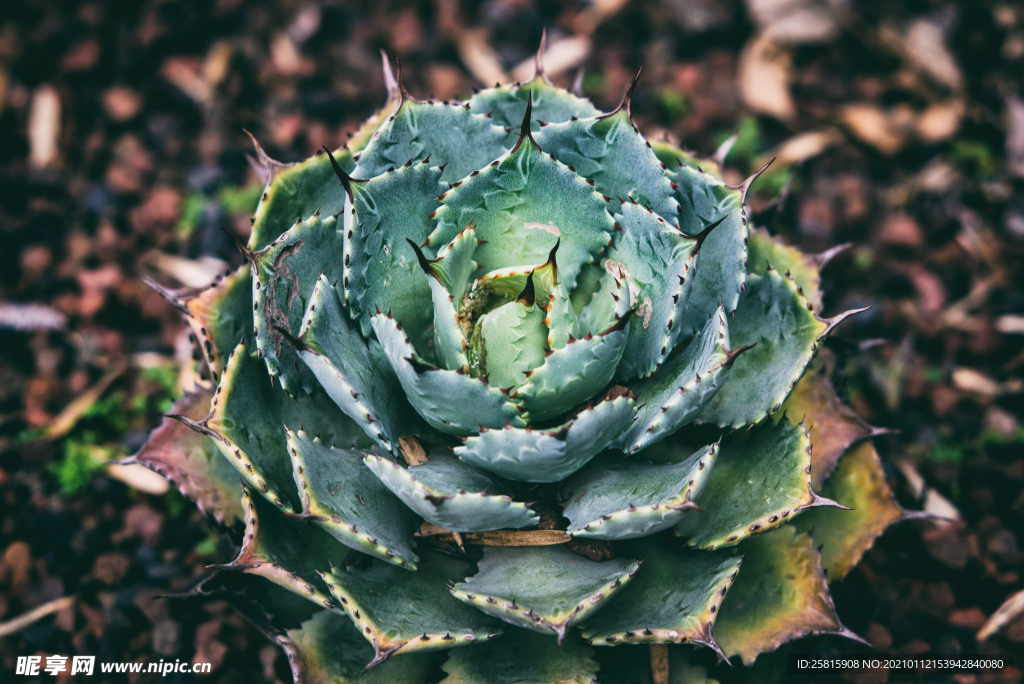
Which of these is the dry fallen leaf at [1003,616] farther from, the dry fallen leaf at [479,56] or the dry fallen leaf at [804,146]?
the dry fallen leaf at [479,56]

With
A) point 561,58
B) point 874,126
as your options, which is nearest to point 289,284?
point 561,58

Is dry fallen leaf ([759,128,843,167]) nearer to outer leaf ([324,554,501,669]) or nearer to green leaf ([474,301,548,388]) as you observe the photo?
green leaf ([474,301,548,388])

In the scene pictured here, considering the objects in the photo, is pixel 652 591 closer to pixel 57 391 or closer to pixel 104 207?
pixel 57 391

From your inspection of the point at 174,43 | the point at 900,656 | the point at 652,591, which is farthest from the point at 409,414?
the point at 174,43

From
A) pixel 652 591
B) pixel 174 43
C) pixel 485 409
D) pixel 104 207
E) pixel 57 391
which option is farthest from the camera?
pixel 174 43

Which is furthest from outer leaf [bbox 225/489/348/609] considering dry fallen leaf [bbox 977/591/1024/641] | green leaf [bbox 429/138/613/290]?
dry fallen leaf [bbox 977/591/1024/641]

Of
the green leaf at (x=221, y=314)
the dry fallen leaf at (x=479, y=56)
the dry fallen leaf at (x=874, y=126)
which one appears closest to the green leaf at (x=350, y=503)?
the green leaf at (x=221, y=314)
